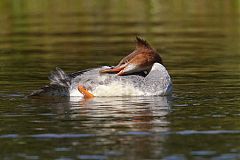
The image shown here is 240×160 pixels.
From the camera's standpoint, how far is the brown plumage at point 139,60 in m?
13.0

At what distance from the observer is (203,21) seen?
25766 millimetres

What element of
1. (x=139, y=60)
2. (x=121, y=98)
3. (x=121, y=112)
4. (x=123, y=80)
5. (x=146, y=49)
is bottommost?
(x=121, y=98)

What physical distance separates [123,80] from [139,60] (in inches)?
17.3

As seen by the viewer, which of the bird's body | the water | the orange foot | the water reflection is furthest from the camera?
the orange foot

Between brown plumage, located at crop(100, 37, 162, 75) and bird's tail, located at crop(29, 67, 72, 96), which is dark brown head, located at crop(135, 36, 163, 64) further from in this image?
bird's tail, located at crop(29, 67, 72, 96)

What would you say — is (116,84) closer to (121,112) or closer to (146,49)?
(146,49)

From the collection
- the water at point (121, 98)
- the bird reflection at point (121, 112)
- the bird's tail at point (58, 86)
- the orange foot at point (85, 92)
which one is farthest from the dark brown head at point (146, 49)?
the bird's tail at point (58, 86)

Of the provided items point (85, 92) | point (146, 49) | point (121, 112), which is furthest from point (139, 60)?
point (121, 112)

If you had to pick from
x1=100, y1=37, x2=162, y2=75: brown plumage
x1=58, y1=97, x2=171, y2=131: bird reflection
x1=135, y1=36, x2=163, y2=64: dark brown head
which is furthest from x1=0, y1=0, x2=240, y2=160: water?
x1=135, y1=36, x2=163, y2=64: dark brown head

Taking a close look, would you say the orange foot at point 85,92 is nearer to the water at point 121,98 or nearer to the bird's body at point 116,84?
the bird's body at point 116,84

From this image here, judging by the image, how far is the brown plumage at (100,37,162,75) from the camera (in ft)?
42.7

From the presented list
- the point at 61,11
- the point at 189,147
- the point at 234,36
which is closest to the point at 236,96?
the point at 189,147

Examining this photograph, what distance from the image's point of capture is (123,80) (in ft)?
42.1

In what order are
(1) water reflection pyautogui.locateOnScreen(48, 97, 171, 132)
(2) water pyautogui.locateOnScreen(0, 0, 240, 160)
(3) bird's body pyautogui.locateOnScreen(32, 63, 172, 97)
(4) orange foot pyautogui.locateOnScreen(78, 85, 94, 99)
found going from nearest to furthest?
1. (2) water pyautogui.locateOnScreen(0, 0, 240, 160)
2. (1) water reflection pyautogui.locateOnScreen(48, 97, 171, 132)
3. (3) bird's body pyautogui.locateOnScreen(32, 63, 172, 97)
4. (4) orange foot pyautogui.locateOnScreen(78, 85, 94, 99)
